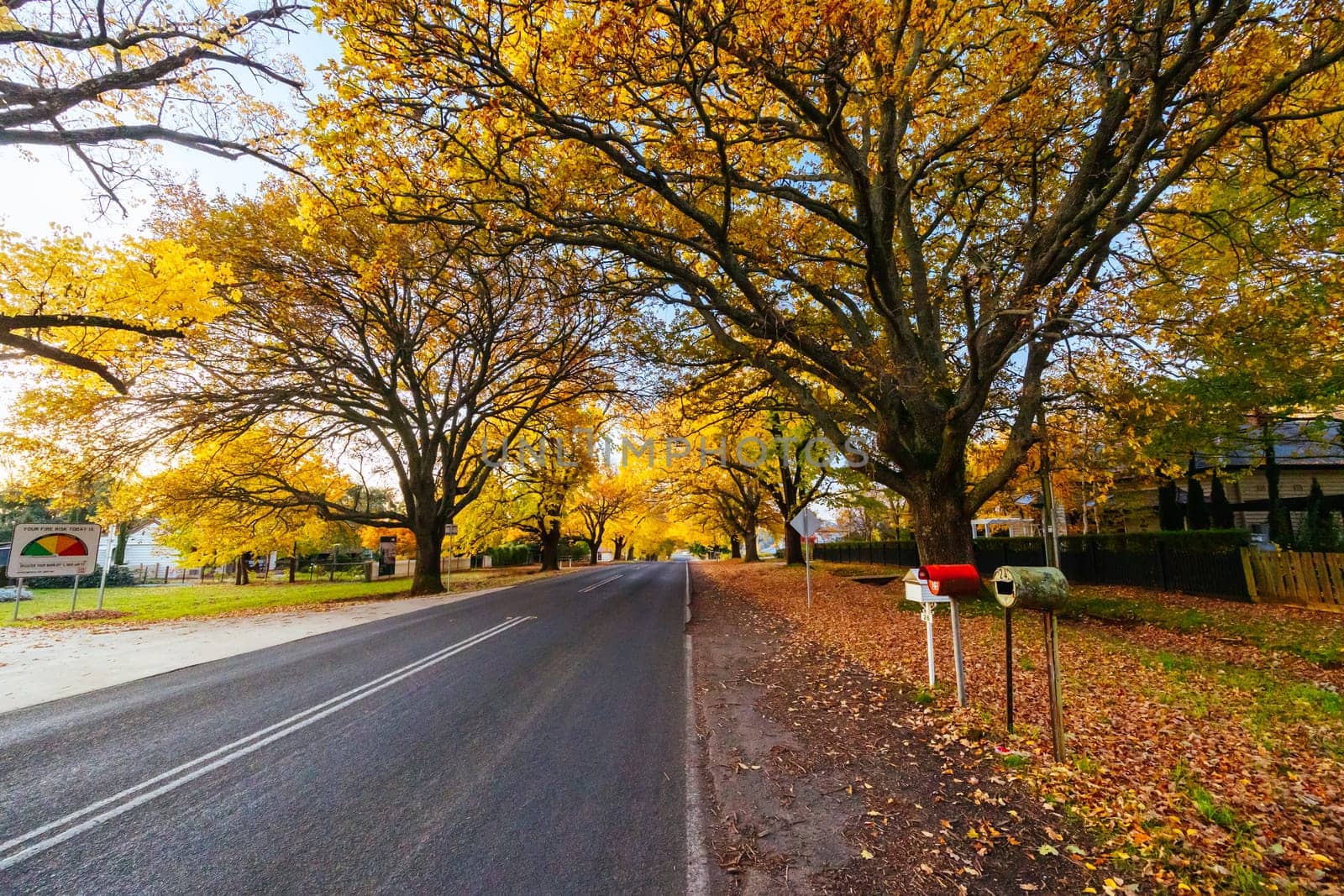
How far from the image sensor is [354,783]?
153 inches

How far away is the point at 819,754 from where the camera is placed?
440 centimetres

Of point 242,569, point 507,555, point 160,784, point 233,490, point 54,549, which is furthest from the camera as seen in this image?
point 507,555

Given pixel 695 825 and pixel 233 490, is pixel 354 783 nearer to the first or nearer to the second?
pixel 695 825

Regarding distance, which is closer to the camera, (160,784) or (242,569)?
(160,784)

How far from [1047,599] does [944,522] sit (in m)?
6.05

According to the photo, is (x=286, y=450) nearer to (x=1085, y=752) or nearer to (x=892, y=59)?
(x=892, y=59)

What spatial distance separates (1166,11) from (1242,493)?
2605 centimetres

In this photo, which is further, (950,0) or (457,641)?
(457,641)

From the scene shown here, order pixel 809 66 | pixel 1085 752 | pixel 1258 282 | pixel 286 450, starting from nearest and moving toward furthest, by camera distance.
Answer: pixel 1085 752 < pixel 809 66 < pixel 1258 282 < pixel 286 450

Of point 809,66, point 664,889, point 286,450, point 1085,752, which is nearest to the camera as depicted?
point 664,889

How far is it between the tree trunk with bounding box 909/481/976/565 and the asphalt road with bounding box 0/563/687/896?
18.2 ft

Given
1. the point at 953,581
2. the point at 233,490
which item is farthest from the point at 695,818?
the point at 233,490

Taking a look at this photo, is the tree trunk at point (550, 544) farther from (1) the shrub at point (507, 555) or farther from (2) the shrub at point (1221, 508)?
(2) the shrub at point (1221, 508)

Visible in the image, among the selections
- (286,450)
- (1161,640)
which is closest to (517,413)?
(286,450)
